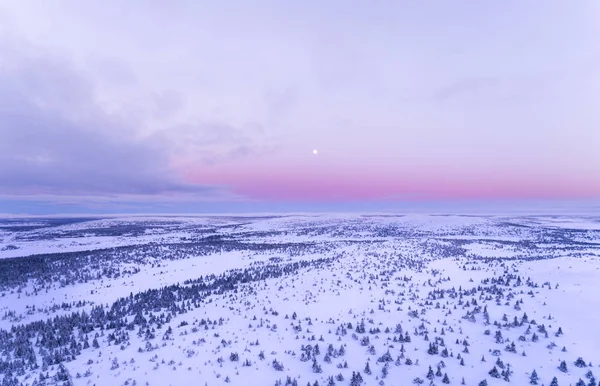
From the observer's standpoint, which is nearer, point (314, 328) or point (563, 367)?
point (563, 367)

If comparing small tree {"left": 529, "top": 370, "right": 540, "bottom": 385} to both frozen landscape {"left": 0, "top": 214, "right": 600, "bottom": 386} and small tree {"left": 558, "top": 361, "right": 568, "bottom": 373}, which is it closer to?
frozen landscape {"left": 0, "top": 214, "right": 600, "bottom": 386}

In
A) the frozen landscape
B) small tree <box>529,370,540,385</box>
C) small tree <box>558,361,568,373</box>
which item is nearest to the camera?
small tree <box>529,370,540,385</box>

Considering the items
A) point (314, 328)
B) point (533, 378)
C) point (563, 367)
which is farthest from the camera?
point (314, 328)

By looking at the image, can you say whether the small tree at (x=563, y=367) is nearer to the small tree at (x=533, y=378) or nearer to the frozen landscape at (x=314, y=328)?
the frozen landscape at (x=314, y=328)

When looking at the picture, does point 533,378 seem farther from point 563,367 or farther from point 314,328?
point 314,328

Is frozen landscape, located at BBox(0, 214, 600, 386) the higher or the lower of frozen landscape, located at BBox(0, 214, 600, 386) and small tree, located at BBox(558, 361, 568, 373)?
the lower

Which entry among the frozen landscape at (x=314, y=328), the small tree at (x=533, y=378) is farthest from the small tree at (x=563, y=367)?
the small tree at (x=533, y=378)

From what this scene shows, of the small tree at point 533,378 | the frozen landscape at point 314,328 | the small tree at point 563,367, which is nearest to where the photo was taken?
the small tree at point 533,378

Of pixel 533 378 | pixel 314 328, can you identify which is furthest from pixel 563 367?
pixel 314 328

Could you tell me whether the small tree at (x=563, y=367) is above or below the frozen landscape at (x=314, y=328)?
above

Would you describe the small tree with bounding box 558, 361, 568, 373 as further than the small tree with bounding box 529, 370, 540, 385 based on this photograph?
Yes

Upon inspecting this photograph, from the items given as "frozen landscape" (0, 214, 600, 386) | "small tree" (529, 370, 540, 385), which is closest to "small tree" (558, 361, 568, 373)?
"frozen landscape" (0, 214, 600, 386)

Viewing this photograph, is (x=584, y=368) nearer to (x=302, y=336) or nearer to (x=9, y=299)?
(x=302, y=336)
